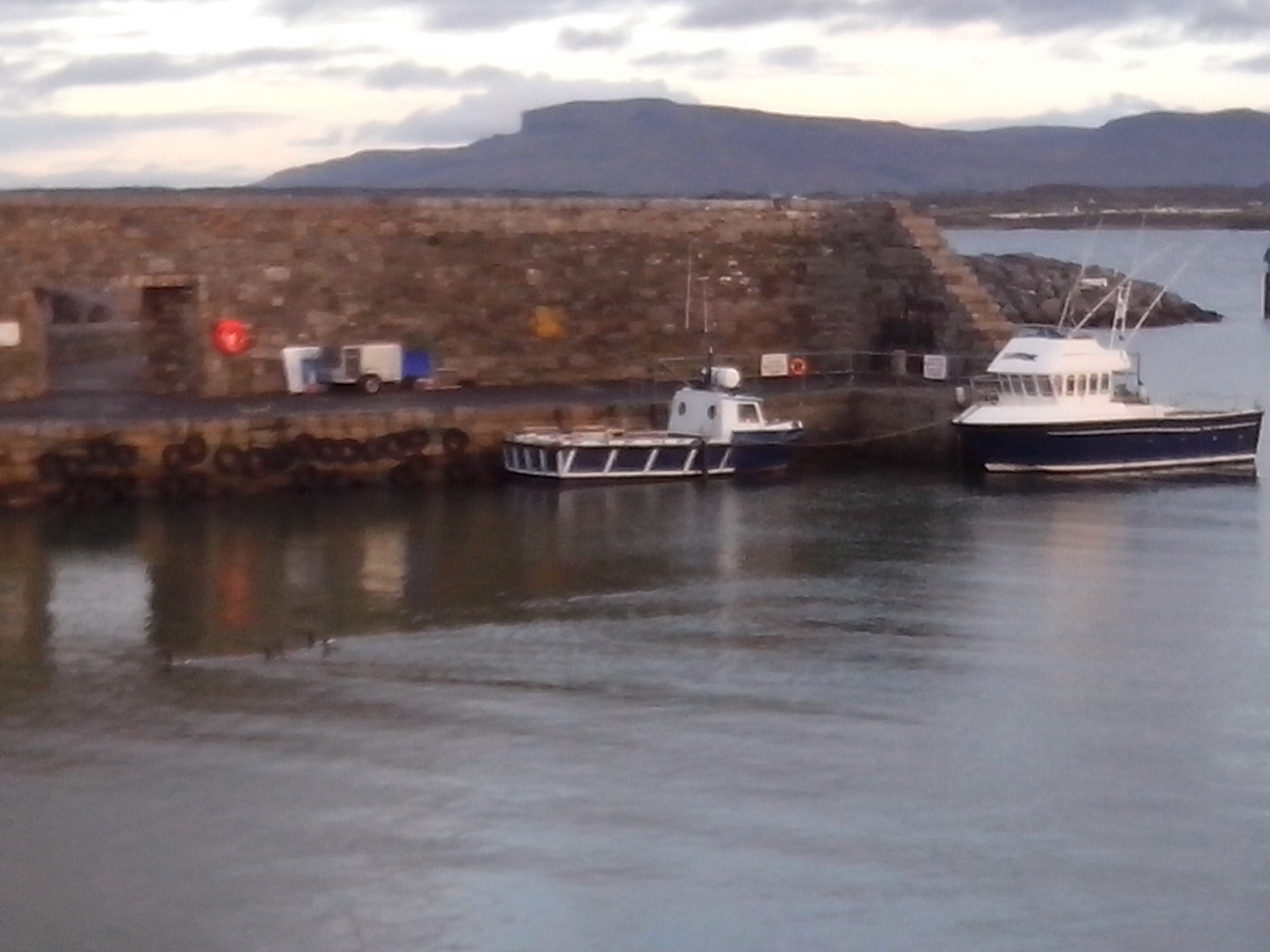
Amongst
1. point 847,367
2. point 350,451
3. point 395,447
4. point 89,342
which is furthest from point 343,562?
point 89,342

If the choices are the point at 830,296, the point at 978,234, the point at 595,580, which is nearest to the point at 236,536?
the point at 595,580

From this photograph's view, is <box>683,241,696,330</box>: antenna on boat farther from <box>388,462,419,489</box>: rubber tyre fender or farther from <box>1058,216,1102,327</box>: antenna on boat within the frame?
<box>388,462,419,489</box>: rubber tyre fender

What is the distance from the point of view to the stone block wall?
2116 cm

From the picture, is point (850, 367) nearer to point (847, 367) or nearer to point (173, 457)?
point (847, 367)

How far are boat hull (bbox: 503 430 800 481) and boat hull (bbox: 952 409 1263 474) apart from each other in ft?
5.97

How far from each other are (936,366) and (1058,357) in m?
2.20

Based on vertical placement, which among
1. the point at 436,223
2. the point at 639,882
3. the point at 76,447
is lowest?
the point at 639,882

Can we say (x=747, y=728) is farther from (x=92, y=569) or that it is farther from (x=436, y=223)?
(x=436, y=223)

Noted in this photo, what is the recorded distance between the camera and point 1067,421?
2178cm

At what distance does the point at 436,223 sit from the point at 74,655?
9.65m

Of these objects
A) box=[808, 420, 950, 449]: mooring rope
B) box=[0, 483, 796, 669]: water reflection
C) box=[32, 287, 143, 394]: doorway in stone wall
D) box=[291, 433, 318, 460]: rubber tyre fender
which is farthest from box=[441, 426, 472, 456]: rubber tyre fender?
box=[808, 420, 950, 449]: mooring rope

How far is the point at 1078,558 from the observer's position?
58.7 feet

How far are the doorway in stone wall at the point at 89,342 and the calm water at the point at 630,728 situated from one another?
150 inches

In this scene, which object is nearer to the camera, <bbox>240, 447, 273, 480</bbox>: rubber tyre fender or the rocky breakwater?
<bbox>240, 447, 273, 480</bbox>: rubber tyre fender
